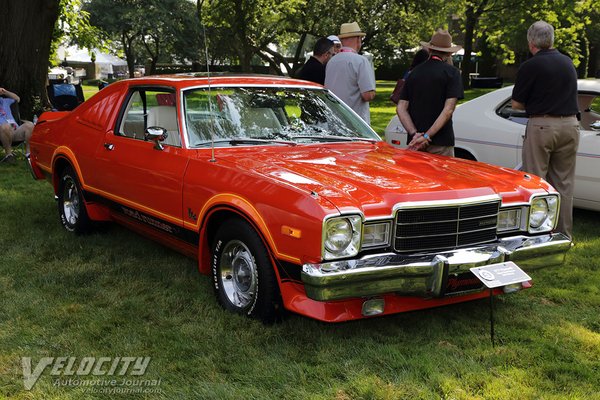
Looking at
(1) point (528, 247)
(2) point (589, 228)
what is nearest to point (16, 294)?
(1) point (528, 247)

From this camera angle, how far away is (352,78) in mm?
7043

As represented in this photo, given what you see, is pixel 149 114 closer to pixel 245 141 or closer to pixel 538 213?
pixel 245 141

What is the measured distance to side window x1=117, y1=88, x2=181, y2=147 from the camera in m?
4.95

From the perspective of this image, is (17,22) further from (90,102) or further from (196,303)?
(196,303)

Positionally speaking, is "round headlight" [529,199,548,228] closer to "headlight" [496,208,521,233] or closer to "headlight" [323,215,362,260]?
"headlight" [496,208,521,233]

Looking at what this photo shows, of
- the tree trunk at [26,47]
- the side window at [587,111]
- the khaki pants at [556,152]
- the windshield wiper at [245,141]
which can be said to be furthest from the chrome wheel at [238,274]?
the tree trunk at [26,47]

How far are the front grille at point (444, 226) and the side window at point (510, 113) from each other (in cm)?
328

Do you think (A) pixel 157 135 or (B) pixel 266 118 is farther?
(B) pixel 266 118

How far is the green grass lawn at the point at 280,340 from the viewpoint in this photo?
3.32m

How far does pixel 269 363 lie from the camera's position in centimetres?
355

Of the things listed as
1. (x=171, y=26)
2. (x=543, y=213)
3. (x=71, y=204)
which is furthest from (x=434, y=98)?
(x=171, y=26)

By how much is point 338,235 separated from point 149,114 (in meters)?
2.49

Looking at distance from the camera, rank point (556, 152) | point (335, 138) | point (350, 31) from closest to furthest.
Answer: point (335, 138)
point (556, 152)
point (350, 31)

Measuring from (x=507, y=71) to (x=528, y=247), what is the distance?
174 ft
